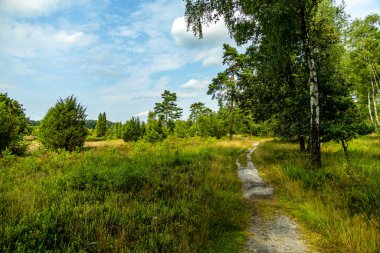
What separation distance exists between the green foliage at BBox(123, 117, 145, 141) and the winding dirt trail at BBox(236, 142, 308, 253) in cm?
3951

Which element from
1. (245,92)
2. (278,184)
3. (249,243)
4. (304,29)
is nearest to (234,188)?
(278,184)

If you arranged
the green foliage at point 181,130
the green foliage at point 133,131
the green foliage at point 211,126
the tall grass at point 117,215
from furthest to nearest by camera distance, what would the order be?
the green foliage at point 181,130, the green foliage at point 211,126, the green foliage at point 133,131, the tall grass at point 117,215

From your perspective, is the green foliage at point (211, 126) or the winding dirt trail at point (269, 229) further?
the green foliage at point (211, 126)

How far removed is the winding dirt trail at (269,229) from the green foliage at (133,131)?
39.5 m

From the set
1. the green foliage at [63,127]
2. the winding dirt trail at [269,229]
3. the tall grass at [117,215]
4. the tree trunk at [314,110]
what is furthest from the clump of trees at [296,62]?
the green foliage at [63,127]

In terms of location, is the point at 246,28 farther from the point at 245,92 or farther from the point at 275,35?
the point at 245,92

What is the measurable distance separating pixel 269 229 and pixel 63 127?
17027mm

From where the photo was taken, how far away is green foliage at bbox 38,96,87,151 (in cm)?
1703

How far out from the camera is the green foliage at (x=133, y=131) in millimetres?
46156

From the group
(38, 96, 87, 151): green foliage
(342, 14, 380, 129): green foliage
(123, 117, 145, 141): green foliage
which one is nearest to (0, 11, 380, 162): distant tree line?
(38, 96, 87, 151): green foliage

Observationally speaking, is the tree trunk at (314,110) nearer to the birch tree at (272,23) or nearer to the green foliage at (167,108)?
the birch tree at (272,23)

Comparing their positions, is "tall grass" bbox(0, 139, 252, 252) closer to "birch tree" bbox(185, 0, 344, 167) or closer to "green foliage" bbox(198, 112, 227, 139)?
"birch tree" bbox(185, 0, 344, 167)

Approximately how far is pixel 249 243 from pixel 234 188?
401 centimetres

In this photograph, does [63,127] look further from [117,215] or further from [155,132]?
[155,132]
